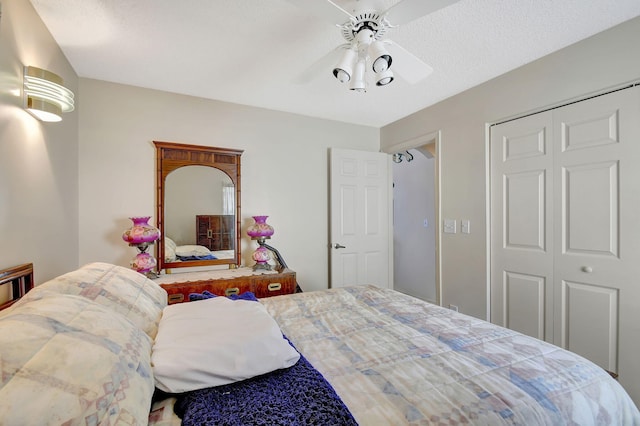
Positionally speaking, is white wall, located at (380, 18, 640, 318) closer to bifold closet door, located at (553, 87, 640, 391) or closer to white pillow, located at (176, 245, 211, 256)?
bifold closet door, located at (553, 87, 640, 391)

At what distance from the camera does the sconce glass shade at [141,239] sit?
2.17 m

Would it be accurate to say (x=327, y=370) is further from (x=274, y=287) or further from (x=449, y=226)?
(x=449, y=226)

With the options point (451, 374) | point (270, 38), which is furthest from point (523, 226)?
point (270, 38)

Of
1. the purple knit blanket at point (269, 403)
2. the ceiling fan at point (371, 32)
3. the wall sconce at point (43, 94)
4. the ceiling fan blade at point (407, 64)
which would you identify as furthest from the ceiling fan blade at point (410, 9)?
the wall sconce at point (43, 94)

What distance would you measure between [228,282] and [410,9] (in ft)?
7.18

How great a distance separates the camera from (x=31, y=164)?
4.85 ft

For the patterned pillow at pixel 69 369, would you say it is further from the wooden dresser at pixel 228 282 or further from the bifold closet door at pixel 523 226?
the bifold closet door at pixel 523 226

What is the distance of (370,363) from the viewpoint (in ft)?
3.39

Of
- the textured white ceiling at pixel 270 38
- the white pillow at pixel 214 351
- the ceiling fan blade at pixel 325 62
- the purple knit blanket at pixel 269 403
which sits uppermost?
the textured white ceiling at pixel 270 38

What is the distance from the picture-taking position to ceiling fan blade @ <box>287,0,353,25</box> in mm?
1199

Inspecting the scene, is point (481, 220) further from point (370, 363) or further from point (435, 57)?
point (370, 363)

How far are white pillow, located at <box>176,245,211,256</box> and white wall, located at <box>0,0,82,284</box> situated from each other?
2.50 ft

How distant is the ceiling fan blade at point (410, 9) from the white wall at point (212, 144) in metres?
1.91

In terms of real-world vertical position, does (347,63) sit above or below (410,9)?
below
